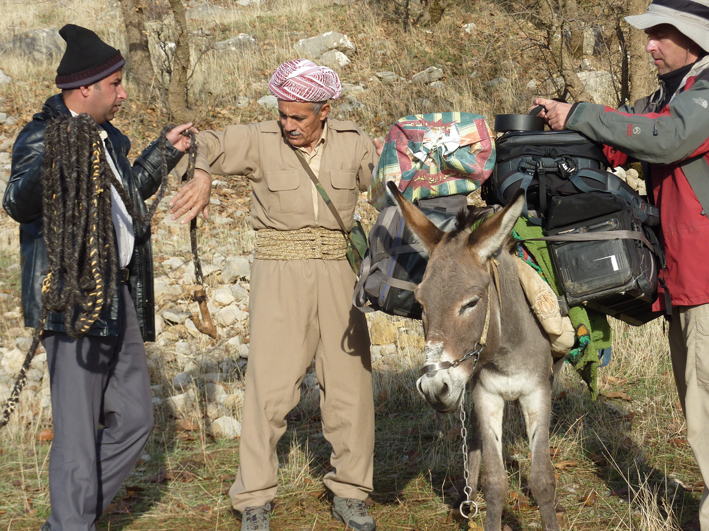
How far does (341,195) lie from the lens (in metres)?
4.07

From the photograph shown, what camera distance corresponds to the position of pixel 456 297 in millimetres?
2877

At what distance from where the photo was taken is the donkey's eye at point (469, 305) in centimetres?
290

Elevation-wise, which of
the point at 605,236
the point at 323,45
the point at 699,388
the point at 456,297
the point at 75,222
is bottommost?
the point at 699,388

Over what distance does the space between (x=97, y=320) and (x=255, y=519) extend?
1.51 metres

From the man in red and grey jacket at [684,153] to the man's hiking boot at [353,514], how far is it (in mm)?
1819

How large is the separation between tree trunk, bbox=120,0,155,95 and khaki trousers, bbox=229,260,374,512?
953cm

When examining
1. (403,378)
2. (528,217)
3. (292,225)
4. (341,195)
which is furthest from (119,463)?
(403,378)

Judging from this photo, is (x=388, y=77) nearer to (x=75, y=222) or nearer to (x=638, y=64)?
(x=638, y=64)

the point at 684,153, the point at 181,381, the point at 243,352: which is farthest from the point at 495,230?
the point at 243,352

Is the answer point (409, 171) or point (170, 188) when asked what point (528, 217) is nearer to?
point (409, 171)

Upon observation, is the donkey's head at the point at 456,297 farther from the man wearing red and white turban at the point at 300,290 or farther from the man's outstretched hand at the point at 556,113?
the man wearing red and white turban at the point at 300,290

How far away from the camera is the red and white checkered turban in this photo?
3811mm

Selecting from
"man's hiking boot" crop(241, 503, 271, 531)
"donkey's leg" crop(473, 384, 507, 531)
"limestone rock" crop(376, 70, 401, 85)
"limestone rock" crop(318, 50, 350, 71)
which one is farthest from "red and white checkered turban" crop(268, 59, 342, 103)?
"limestone rock" crop(318, 50, 350, 71)

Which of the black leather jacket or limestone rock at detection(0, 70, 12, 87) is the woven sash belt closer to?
the black leather jacket
